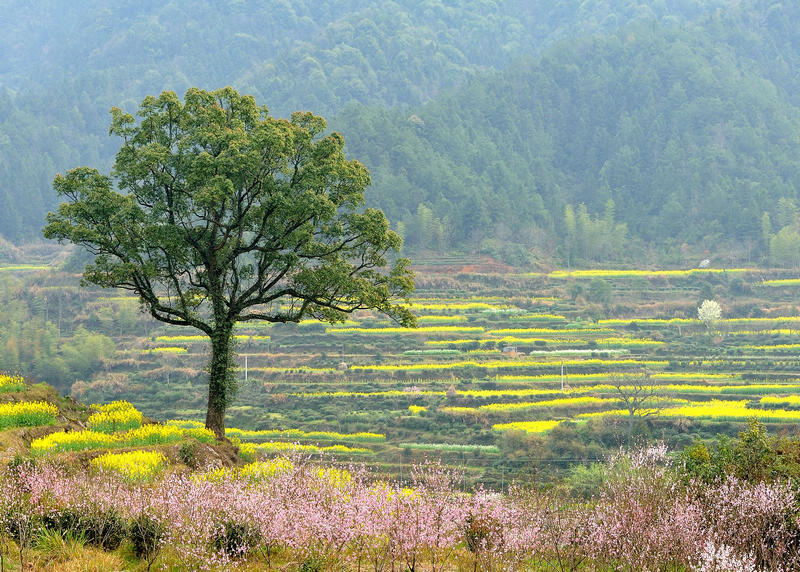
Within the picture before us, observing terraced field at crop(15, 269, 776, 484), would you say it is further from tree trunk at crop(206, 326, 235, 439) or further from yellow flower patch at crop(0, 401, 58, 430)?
yellow flower patch at crop(0, 401, 58, 430)

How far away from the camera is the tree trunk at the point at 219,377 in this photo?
18.5m

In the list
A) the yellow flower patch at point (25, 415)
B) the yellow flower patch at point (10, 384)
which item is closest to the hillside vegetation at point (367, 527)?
the yellow flower patch at point (25, 415)

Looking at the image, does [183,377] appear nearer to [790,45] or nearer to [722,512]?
[722,512]

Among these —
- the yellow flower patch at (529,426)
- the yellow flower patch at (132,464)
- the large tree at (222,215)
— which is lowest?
the yellow flower patch at (529,426)

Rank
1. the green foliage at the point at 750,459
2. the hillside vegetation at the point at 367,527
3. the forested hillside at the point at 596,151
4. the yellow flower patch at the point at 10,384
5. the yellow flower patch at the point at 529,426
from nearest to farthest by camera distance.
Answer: the hillside vegetation at the point at 367,527
the green foliage at the point at 750,459
the yellow flower patch at the point at 10,384
the yellow flower patch at the point at 529,426
the forested hillside at the point at 596,151

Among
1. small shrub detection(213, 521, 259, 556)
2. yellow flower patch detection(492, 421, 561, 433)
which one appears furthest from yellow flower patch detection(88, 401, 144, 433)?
yellow flower patch detection(492, 421, 561, 433)

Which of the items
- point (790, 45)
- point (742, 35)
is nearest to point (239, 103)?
point (742, 35)

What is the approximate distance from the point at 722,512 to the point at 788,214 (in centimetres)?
11542

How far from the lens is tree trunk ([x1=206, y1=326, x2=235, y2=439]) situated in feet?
60.5

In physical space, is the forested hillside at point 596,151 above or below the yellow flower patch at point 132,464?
above

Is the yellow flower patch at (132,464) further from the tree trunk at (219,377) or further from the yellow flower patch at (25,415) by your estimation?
the tree trunk at (219,377)

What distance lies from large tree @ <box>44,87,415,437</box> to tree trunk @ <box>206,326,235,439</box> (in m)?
0.02

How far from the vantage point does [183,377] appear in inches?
2547

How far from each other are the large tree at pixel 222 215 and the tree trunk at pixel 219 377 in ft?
0.08
